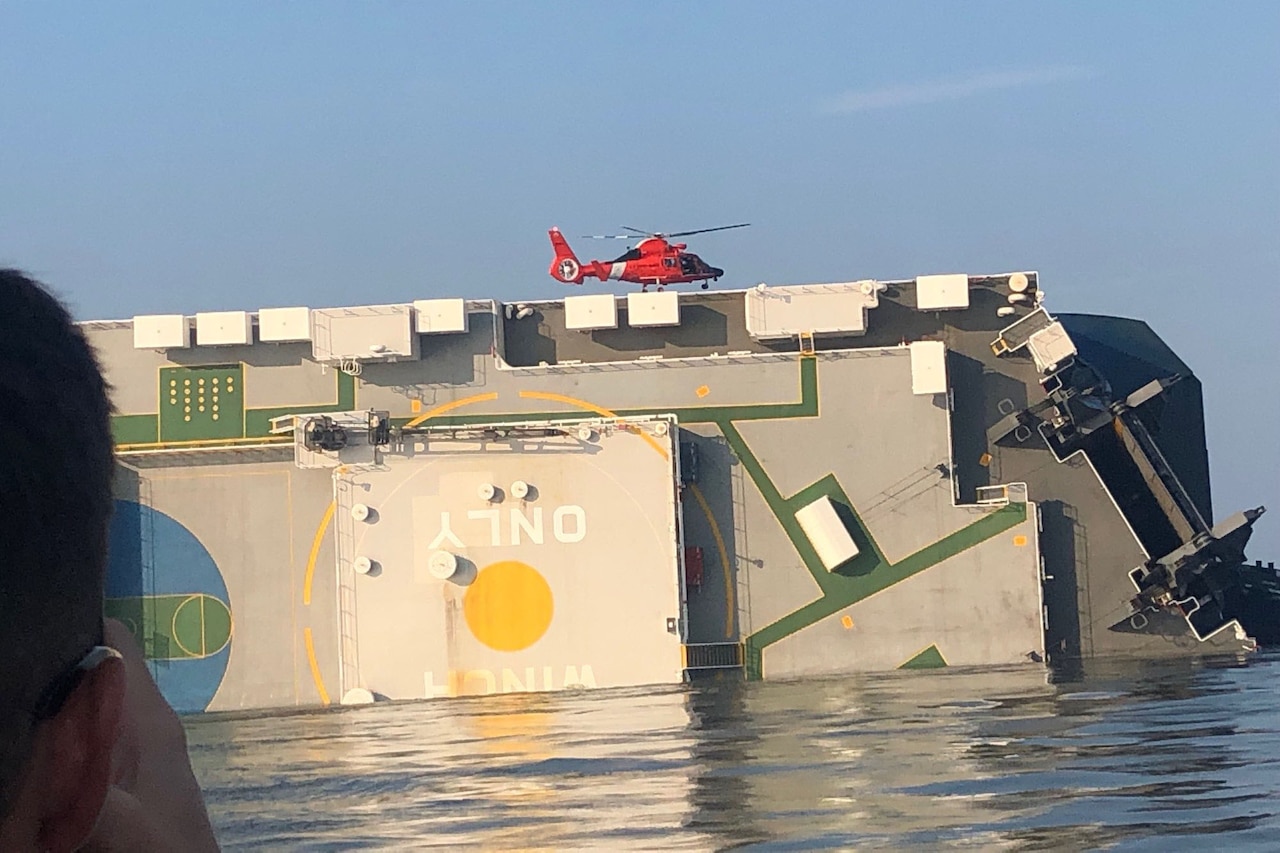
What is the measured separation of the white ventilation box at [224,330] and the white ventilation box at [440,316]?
2840 mm

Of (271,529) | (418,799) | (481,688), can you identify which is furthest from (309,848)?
(271,529)

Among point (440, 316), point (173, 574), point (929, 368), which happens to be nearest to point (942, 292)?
point (929, 368)

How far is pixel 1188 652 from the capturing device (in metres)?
22.3

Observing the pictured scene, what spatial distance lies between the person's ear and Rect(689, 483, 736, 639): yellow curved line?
22.1 m

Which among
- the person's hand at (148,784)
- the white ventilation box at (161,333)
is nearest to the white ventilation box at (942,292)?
the white ventilation box at (161,333)

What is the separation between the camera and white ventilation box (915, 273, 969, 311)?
23438 mm

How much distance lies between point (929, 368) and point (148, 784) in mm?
22116

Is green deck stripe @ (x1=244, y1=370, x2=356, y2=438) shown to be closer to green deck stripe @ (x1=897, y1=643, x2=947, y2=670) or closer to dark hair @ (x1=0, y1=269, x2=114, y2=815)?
green deck stripe @ (x1=897, y1=643, x2=947, y2=670)

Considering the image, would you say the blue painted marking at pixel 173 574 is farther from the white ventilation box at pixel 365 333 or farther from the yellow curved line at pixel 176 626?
the white ventilation box at pixel 365 333

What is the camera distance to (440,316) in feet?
77.7

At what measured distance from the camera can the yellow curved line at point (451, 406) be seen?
78.2 feet

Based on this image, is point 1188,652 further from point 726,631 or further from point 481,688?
point 481,688

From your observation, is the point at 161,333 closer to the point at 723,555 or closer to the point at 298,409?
the point at 298,409

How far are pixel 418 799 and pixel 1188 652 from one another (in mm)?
17006
